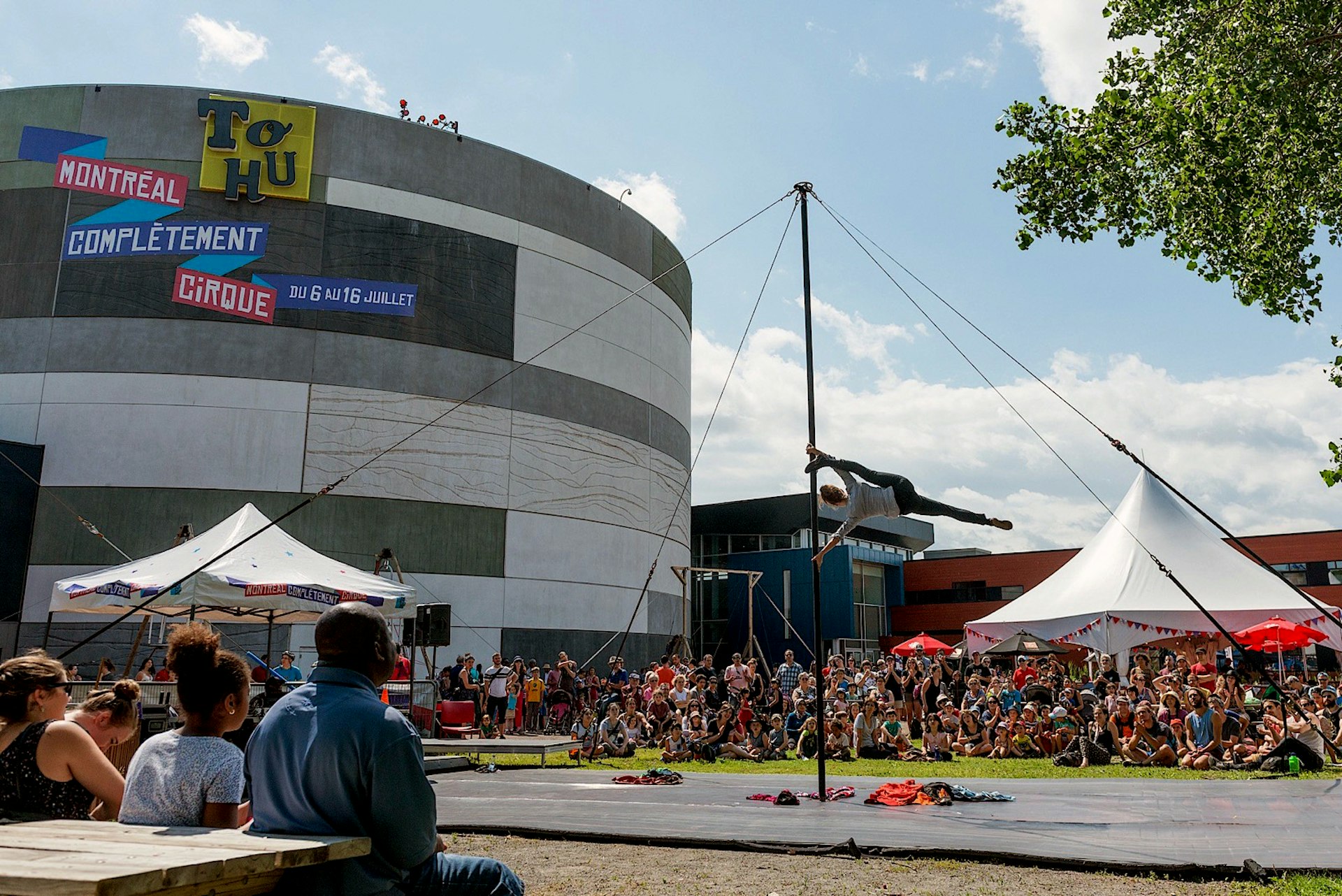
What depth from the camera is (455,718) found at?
17969 millimetres

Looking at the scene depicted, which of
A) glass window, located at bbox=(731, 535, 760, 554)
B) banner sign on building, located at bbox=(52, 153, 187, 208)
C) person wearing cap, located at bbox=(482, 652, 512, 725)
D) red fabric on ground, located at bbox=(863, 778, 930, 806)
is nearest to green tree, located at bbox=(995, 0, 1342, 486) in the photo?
red fabric on ground, located at bbox=(863, 778, 930, 806)

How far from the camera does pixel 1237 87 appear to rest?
956 cm

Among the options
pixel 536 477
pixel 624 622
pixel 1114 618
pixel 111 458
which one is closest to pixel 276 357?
pixel 111 458

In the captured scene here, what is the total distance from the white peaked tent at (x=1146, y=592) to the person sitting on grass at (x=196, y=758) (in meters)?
15.8

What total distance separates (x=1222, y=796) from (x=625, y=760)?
8635 mm

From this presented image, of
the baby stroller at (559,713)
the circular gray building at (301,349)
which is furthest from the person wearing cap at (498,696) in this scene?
the circular gray building at (301,349)


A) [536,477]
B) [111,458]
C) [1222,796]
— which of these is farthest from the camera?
[536,477]

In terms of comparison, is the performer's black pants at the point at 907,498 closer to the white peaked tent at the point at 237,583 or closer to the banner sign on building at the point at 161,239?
the white peaked tent at the point at 237,583

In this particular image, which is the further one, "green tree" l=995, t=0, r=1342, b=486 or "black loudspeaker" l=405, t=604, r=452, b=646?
"black loudspeaker" l=405, t=604, r=452, b=646

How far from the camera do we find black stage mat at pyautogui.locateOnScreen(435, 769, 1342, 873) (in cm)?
641

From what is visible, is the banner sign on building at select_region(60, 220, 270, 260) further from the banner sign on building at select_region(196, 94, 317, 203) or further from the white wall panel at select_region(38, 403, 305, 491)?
the white wall panel at select_region(38, 403, 305, 491)

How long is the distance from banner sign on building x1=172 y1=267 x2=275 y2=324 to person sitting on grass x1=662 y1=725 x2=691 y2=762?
567 inches

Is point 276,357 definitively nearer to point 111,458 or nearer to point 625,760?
point 111,458

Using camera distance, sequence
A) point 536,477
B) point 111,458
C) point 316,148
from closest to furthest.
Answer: point 111,458 → point 316,148 → point 536,477
